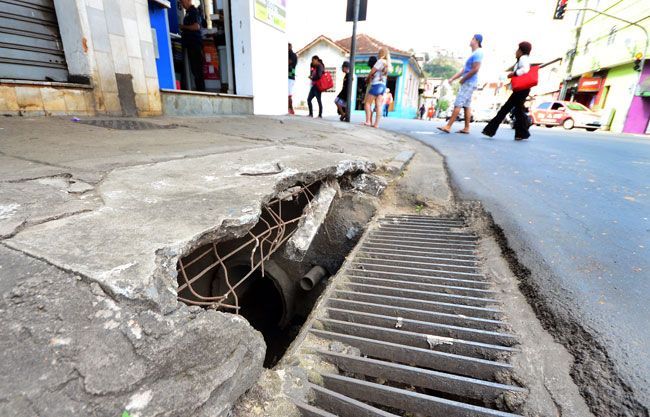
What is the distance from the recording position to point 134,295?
0.86m

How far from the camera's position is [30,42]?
392 cm

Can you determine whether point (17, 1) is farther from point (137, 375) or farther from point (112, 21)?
point (137, 375)

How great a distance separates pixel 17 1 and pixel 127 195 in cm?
415

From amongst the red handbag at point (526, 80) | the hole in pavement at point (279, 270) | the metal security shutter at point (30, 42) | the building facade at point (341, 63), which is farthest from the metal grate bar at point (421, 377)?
the building facade at point (341, 63)

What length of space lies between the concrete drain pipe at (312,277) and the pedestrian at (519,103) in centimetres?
526

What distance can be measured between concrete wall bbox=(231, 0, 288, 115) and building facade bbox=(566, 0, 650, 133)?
16.0 metres

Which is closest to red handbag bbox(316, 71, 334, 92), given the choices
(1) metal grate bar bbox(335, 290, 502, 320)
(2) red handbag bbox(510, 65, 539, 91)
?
(2) red handbag bbox(510, 65, 539, 91)

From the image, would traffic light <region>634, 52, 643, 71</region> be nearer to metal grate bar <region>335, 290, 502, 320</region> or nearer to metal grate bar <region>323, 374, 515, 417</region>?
metal grate bar <region>335, 290, 502, 320</region>

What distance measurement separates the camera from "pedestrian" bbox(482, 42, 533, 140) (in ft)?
18.6

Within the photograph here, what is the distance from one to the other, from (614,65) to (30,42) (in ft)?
82.5

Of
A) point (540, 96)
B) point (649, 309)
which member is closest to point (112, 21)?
point (649, 309)

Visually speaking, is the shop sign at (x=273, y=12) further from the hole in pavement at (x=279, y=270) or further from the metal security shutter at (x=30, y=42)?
the hole in pavement at (x=279, y=270)

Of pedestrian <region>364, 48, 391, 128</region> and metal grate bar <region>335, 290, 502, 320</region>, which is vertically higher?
pedestrian <region>364, 48, 391, 128</region>

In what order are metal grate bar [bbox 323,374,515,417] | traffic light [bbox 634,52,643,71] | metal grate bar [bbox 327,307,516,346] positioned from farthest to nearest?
traffic light [bbox 634,52,643,71], metal grate bar [bbox 327,307,516,346], metal grate bar [bbox 323,374,515,417]
